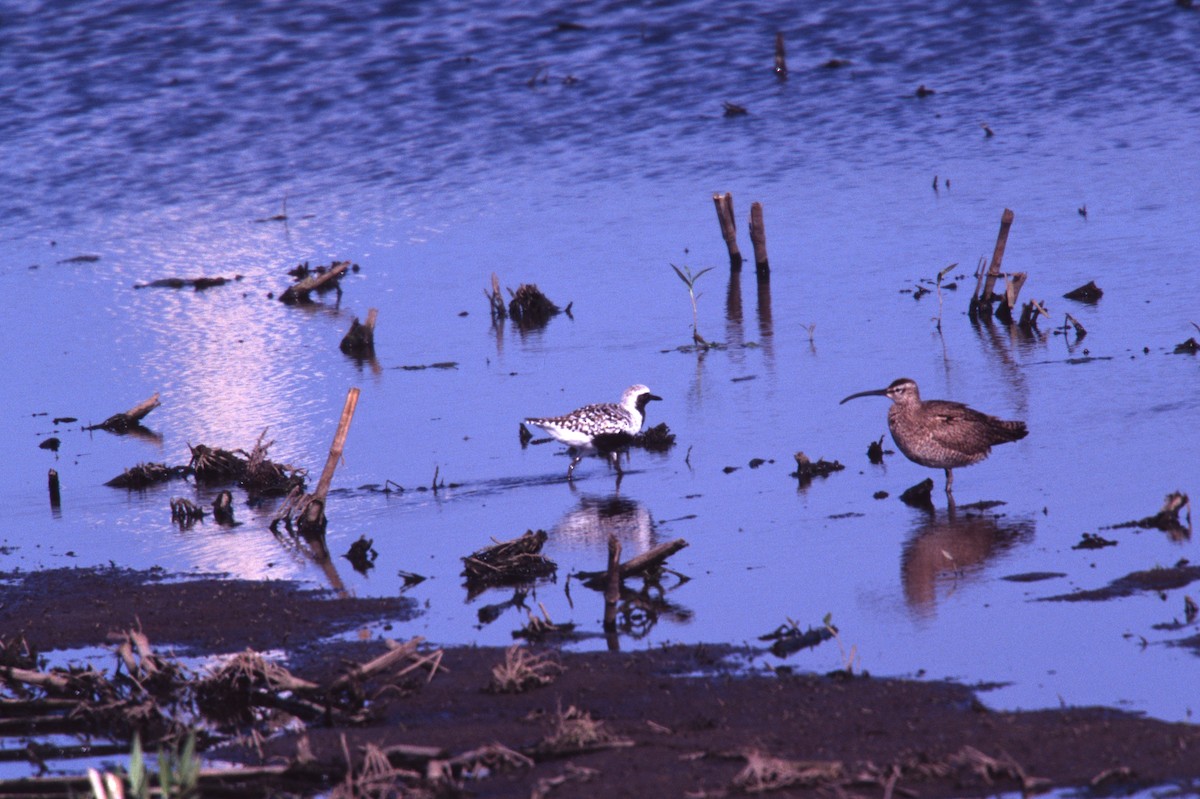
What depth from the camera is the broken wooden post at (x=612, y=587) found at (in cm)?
1062

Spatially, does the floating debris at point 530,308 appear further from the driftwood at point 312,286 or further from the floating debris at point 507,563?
the floating debris at point 507,563

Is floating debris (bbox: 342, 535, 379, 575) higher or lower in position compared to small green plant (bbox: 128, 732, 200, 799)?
lower

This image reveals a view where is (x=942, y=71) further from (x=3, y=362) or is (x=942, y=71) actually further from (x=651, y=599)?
(x=651, y=599)

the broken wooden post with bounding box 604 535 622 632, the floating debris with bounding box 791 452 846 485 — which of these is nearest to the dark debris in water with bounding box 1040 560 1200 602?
the broken wooden post with bounding box 604 535 622 632

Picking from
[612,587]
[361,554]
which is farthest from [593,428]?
[612,587]

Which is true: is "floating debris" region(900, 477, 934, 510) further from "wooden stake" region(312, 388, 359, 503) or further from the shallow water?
"wooden stake" region(312, 388, 359, 503)

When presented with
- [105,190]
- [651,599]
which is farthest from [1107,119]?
[651,599]

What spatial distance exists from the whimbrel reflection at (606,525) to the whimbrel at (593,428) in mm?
974

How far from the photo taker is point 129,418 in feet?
60.6

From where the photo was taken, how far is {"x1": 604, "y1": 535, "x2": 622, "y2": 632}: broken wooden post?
418 inches

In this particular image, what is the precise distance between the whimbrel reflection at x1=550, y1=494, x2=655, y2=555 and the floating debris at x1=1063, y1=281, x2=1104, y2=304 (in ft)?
27.5

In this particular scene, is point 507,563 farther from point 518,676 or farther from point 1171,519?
point 1171,519

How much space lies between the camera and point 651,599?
11172 millimetres

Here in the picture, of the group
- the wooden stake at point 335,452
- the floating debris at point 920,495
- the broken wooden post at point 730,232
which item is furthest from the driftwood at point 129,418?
the floating debris at point 920,495
